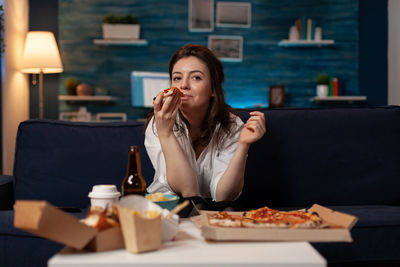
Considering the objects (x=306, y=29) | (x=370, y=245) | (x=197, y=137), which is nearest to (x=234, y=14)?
(x=306, y=29)

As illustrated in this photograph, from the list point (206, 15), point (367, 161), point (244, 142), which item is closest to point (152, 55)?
point (206, 15)

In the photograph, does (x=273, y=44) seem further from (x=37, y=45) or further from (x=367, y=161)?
(x=367, y=161)

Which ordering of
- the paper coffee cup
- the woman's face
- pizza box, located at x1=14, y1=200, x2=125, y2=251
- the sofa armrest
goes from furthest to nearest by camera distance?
the sofa armrest < the woman's face < the paper coffee cup < pizza box, located at x1=14, y1=200, x2=125, y2=251

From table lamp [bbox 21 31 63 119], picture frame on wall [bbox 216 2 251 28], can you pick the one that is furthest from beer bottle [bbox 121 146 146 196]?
picture frame on wall [bbox 216 2 251 28]

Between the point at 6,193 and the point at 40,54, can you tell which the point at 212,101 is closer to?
the point at 6,193

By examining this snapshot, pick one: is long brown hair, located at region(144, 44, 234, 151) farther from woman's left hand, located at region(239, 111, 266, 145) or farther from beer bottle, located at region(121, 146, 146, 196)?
beer bottle, located at region(121, 146, 146, 196)

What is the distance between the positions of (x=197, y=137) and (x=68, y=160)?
690 millimetres

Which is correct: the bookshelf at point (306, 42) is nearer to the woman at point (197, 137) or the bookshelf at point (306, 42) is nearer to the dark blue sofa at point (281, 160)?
the dark blue sofa at point (281, 160)

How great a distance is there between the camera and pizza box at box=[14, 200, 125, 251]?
0.82 metres

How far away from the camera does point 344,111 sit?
2.26m

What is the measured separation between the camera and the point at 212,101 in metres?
2.00

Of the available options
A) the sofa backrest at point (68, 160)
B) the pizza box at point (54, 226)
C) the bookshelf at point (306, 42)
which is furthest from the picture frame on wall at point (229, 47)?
the pizza box at point (54, 226)

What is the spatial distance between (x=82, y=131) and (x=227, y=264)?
61.3 inches

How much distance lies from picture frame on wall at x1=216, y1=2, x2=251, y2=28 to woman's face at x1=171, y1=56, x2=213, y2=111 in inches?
136
